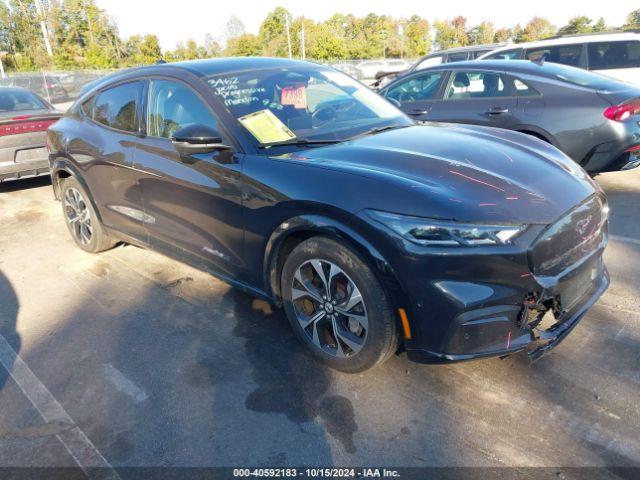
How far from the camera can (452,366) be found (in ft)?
9.46

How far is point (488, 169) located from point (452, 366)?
3.72 feet

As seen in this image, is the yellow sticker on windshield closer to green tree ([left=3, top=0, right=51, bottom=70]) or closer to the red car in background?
the red car in background

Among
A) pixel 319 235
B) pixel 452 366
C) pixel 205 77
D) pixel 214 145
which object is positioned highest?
pixel 205 77

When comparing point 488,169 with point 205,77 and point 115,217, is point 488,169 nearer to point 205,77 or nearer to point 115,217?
point 205,77

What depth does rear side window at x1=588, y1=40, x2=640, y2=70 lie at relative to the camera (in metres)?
8.51

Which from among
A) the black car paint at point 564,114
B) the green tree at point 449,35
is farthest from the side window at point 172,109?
the green tree at point 449,35

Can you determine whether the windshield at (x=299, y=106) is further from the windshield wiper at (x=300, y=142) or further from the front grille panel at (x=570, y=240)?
the front grille panel at (x=570, y=240)

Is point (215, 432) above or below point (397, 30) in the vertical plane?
below

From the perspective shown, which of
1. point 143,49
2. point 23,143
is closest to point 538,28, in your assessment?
point 143,49

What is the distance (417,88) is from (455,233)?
5113 mm

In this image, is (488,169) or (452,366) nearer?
(488,169)

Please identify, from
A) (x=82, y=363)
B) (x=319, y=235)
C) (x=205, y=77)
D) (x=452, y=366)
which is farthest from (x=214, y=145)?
Result: (x=452, y=366)

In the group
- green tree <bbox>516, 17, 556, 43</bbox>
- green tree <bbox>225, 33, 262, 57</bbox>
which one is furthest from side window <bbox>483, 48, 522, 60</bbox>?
green tree <bbox>516, 17, 556, 43</bbox>

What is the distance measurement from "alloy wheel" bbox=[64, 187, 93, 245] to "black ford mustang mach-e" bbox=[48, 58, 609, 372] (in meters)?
0.74
